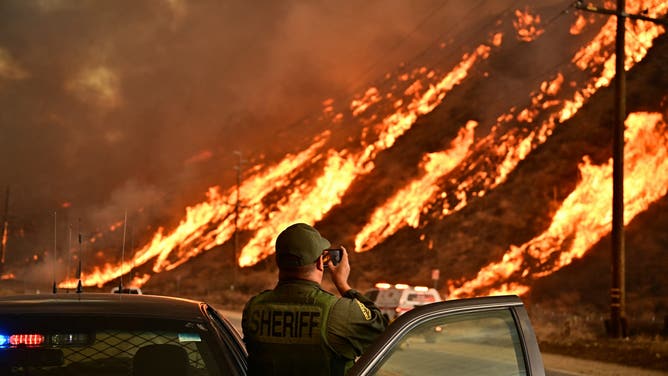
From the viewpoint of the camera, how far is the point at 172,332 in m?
4.31

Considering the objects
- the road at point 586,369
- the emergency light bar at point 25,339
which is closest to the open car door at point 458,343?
the emergency light bar at point 25,339

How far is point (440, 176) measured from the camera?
72.9 metres

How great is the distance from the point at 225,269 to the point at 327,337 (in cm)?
7928

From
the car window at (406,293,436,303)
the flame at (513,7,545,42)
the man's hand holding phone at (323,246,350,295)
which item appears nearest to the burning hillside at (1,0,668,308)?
the flame at (513,7,545,42)

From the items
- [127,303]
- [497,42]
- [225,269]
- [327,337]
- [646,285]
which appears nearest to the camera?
[327,337]

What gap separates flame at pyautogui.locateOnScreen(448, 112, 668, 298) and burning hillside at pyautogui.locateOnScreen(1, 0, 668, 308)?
3.5 inches

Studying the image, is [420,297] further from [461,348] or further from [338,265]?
[461,348]

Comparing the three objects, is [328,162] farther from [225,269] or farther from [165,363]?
[165,363]

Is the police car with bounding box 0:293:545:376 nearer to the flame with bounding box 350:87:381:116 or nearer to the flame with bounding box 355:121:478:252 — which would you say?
the flame with bounding box 355:121:478:252

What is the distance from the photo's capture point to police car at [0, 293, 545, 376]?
139 inches

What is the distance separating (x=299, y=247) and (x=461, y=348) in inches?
31.0

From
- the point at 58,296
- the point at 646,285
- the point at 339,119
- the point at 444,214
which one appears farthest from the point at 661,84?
the point at 58,296

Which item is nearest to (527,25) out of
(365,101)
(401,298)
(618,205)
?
(365,101)

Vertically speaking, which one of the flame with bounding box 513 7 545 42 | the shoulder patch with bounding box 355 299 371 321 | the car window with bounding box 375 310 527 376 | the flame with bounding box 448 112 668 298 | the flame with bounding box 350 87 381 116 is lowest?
the car window with bounding box 375 310 527 376
